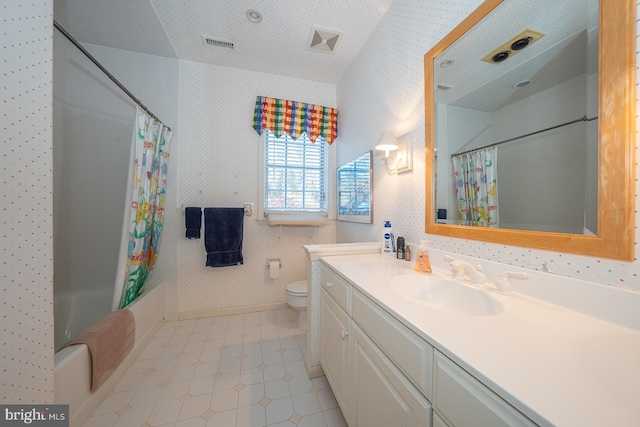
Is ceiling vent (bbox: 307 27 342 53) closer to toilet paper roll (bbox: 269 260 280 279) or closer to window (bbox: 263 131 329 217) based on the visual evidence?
window (bbox: 263 131 329 217)

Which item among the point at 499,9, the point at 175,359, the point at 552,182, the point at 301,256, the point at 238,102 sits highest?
the point at 238,102

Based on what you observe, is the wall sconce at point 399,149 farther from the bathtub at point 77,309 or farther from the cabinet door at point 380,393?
the bathtub at point 77,309

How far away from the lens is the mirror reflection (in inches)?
26.6

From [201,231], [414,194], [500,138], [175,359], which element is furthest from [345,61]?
[175,359]

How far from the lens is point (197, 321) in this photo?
217cm

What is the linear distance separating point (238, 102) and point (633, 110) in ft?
8.44

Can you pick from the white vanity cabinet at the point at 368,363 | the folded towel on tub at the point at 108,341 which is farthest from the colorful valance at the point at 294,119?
the folded towel on tub at the point at 108,341

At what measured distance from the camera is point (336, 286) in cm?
115

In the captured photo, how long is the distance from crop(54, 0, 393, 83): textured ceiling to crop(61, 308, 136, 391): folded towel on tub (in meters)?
2.19

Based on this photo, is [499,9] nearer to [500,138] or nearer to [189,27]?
[500,138]

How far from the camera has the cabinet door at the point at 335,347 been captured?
3.40ft

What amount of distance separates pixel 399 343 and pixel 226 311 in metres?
2.15

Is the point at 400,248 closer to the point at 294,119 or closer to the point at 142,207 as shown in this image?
the point at 294,119

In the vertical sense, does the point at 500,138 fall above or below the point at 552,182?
above
